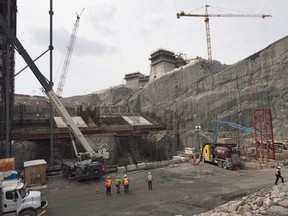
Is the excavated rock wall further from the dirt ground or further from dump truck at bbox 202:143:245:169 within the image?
the dirt ground

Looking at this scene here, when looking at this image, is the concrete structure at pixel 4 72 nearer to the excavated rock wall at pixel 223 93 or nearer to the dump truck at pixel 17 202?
the dump truck at pixel 17 202

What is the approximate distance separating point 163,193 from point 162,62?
9221 centimetres

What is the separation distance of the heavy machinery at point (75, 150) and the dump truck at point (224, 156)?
44.3ft

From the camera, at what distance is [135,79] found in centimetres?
12825

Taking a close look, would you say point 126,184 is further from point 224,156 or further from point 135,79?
point 135,79

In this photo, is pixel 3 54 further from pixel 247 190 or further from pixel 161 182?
pixel 247 190

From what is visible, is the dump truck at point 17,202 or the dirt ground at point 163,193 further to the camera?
the dirt ground at point 163,193

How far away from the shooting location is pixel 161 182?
24.2 metres

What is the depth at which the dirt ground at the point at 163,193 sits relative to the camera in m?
16.3

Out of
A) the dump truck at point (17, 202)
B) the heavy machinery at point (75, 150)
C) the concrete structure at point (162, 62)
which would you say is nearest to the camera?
the dump truck at point (17, 202)

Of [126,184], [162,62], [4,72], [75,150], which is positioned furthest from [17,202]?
[162,62]

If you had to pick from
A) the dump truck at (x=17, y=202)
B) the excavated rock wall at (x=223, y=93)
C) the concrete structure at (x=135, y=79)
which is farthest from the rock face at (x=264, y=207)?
the concrete structure at (x=135, y=79)

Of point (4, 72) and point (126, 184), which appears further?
point (4, 72)

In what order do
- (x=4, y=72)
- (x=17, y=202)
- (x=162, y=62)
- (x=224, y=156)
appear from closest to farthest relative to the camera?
(x=17, y=202)
(x=224, y=156)
(x=4, y=72)
(x=162, y=62)
